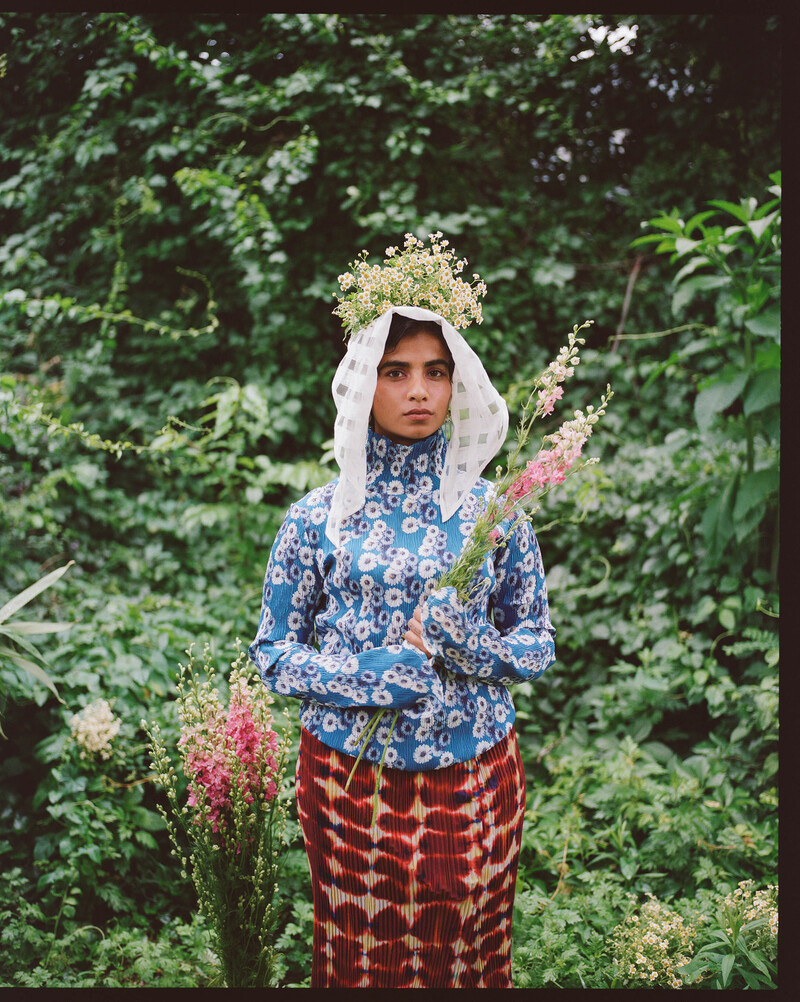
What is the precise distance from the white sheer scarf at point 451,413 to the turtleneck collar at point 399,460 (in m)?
0.04

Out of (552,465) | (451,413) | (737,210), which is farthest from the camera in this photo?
(737,210)

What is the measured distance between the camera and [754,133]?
3707mm

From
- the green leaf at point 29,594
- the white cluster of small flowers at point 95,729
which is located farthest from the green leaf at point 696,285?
the white cluster of small flowers at point 95,729

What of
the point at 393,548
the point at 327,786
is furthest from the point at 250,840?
→ the point at 393,548

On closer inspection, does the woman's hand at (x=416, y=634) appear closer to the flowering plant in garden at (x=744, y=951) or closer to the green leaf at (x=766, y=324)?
the flowering plant in garden at (x=744, y=951)

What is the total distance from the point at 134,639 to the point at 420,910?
1696 millimetres

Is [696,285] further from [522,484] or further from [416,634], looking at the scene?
[416,634]

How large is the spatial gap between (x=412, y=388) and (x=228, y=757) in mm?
943

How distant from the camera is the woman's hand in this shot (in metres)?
1.51

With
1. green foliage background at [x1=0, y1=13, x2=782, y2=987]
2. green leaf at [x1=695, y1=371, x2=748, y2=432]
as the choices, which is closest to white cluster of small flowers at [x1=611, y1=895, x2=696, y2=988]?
green foliage background at [x1=0, y1=13, x2=782, y2=987]

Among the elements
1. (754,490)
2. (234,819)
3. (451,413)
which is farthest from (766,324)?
(234,819)

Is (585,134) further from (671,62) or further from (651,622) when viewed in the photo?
(651,622)

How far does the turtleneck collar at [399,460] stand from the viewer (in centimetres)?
166

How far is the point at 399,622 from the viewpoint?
157cm
